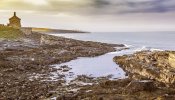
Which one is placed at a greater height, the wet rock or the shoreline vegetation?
the wet rock

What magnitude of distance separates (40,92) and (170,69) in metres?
11.0

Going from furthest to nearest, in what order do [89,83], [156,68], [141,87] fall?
[156,68] < [89,83] < [141,87]

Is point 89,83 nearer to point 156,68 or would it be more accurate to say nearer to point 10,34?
point 156,68

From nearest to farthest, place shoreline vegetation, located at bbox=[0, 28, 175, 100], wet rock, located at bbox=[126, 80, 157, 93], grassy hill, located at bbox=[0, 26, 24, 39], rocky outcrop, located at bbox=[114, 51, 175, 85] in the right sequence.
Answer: shoreline vegetation, located at bbox=[0, 28, 175, 100], wet rock, located at bbox=[126, 80, 157, 93], rocky outcrop, located at bbox=[114, 51, 175, 85], grassy hill, located at bbox=[0, 26, 24, 39]

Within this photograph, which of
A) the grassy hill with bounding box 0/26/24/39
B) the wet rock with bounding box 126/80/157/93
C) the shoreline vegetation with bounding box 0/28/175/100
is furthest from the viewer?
the grassy hill with bounding box 0/26/24/39

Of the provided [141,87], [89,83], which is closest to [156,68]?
[89,83]

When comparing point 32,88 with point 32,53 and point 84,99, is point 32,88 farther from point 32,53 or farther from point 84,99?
point 32,53

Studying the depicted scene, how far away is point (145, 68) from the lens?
110 feet

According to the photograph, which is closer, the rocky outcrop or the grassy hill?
the rocky outcrop

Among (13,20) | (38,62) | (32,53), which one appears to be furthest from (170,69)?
(13,20)

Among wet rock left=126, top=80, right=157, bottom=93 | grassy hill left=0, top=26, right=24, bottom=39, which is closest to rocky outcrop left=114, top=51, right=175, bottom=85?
wet rock left=126, top=80, right=157, bottom=93

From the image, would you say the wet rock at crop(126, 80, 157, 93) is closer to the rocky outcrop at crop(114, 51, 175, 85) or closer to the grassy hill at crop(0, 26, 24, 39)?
the rocky outcrop at crop(114, 51, 175, 85)

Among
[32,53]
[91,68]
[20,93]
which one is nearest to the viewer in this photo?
[20,93]

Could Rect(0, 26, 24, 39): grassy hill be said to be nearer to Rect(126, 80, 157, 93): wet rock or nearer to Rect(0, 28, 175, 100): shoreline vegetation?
Rect(0, 28, 175, 100): shoreline vegetation
